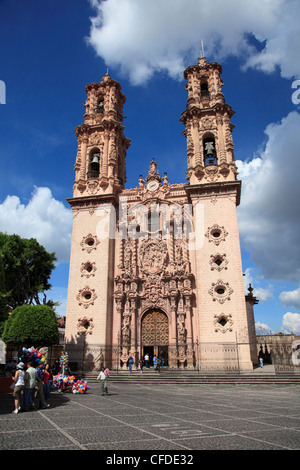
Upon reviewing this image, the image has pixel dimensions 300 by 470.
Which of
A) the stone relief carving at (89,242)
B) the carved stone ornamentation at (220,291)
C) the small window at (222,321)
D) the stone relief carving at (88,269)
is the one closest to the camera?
the small window at (222,321)

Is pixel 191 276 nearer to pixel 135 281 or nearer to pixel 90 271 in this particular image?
pixel 135 281

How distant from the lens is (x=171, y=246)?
26.4 meters

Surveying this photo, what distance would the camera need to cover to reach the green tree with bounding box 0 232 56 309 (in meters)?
28.1

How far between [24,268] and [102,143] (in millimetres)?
12710

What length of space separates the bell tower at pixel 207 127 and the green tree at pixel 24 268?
14.4m

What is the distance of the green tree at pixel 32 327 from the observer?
65.8 feet

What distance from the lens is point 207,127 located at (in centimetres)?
2936

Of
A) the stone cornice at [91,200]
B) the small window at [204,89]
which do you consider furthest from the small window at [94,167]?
the small window at [204,89]

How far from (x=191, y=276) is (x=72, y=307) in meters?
9.16

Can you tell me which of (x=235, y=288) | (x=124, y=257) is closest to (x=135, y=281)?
(x=124, y=257)

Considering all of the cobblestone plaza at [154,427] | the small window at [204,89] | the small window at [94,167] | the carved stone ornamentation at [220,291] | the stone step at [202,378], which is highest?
the small window at [204,89]

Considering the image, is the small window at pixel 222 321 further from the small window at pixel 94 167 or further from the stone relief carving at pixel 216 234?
the small window at pixel 94 167

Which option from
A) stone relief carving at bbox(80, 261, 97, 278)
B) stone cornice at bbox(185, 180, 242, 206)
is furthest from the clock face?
stone relief carving at bbox(80, 261, 97, 278)

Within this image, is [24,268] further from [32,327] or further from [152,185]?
[152,185]
